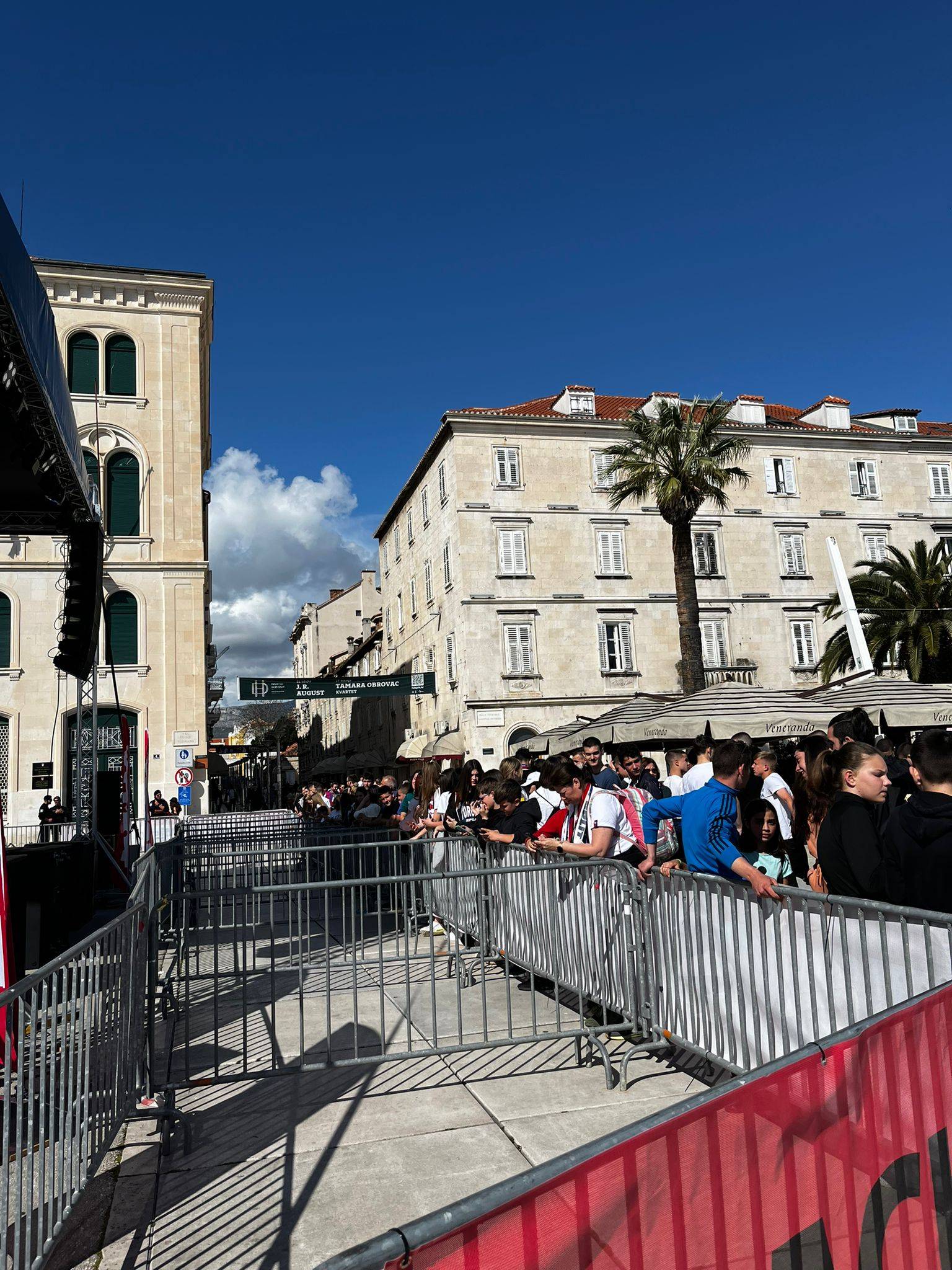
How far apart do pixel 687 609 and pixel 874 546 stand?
19306 mm

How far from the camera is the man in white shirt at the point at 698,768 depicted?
8078 mm

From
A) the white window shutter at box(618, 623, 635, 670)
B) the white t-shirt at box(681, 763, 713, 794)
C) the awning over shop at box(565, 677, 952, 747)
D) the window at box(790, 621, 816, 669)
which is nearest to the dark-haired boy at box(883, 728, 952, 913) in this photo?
the white t-shirt at box(681, 763, 713, 794)

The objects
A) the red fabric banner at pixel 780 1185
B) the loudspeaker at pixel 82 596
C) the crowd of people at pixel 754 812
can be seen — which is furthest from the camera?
the loudspeaker at pixel 82 596

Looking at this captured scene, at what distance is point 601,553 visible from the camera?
38719mm

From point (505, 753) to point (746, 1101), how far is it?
33.5 meters

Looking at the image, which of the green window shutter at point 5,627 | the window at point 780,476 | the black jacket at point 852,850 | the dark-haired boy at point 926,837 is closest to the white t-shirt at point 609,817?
the black jacket at point 852,850

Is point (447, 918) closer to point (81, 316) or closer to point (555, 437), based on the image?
point (81, 316)

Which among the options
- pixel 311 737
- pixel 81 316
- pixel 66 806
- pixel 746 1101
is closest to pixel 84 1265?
pixel 746 1101

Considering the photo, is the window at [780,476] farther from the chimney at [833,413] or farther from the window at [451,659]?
the window at [451,659]

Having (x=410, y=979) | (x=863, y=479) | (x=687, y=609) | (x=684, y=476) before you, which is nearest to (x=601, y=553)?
(x=687, y=609)

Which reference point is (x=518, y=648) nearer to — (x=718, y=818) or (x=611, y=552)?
(x=611, y=552)

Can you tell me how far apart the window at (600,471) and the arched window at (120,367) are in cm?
A: 1898

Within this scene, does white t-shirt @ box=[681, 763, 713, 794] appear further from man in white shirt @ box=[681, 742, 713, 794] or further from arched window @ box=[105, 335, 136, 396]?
arched window @ box=[105, 335, 136, 396]

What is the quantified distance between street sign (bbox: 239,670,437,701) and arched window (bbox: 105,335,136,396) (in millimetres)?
11807
